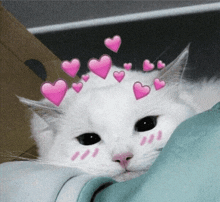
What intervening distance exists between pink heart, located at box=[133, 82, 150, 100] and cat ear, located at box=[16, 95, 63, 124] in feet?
0.57

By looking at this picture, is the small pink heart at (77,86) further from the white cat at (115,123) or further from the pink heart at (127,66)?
the pink heart at (127,66)

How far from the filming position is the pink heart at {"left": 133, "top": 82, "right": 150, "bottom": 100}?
0.47 m

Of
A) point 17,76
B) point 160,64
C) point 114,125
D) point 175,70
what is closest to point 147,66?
point 160,64

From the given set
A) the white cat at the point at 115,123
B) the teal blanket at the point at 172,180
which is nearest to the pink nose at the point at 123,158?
the white cat at the point at 115,123

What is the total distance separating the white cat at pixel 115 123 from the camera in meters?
0.40

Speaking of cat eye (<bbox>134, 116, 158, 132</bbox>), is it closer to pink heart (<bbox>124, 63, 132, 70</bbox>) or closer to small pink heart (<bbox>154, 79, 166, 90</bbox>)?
small pink heart (<bbox>154, 79, 166, 90</bbox>)

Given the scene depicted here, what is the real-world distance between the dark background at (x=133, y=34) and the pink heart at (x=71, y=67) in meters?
0.02

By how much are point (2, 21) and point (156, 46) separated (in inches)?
16.7

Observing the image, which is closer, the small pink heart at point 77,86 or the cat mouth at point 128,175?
the cat mouth at point 128,175

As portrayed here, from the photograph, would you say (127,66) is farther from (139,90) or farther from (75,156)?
(75,156)

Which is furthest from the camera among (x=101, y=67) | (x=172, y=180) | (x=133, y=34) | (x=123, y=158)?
(x=133, y=34)

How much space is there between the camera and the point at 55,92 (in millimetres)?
469

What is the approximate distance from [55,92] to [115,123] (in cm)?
15

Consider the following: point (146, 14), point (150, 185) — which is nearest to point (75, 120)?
point (150, 185)
